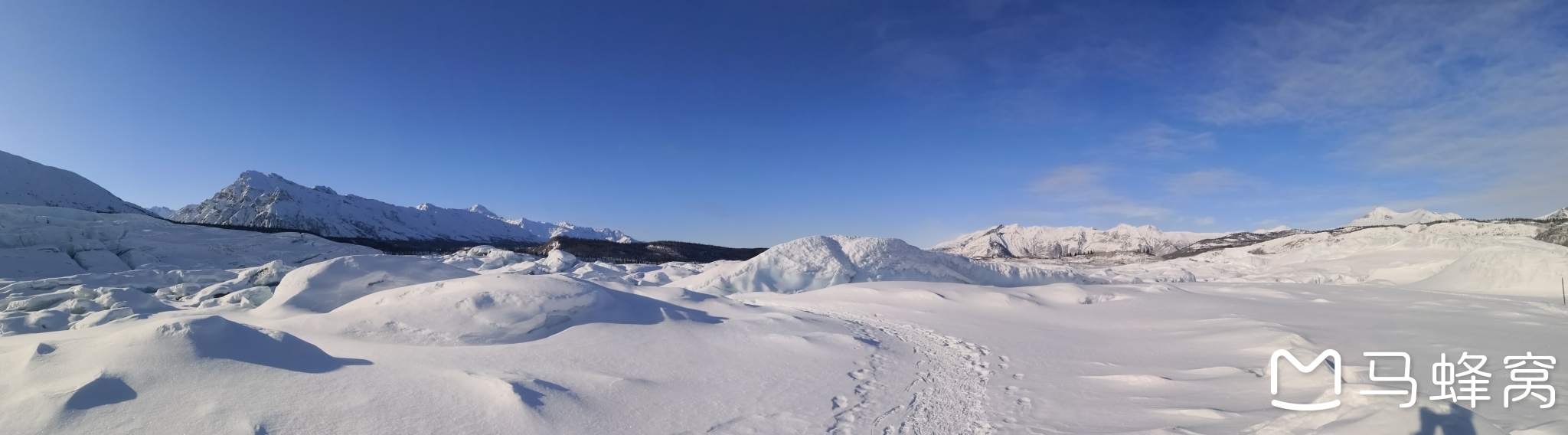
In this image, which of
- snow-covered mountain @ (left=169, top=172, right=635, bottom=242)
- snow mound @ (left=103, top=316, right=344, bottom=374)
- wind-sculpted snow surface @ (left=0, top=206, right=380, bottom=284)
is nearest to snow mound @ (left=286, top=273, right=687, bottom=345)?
snow mound @ (left=103, top=316, right=344, bottom=374)

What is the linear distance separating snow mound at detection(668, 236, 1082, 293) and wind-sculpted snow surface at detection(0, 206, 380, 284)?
18.0 metres

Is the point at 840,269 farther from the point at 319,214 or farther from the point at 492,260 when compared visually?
the point at 319,214

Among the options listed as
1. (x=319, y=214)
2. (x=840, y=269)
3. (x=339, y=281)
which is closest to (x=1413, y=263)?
(x=840, y=269)

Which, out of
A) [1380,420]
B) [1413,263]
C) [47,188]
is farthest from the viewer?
[47,188]

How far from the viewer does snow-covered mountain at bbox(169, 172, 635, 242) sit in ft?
385

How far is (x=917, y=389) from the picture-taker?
22.1 feet

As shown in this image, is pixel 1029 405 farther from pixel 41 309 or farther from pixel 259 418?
pixel 41 309

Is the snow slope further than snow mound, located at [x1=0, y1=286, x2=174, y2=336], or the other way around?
snow mound, located at [x1=0, y1=286, x2=174, y2=336]

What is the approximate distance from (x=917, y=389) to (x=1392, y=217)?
198 metres

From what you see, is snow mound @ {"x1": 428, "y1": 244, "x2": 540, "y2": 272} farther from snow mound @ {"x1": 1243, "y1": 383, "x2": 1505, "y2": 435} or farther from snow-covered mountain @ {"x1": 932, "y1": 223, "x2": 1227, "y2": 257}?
snow-covered mountain @ {"x1": 932, "y1": 223, "x2": 1227, "y2": 257}

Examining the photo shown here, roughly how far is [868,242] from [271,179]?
176545mm

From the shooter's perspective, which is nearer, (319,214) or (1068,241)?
(319,214)

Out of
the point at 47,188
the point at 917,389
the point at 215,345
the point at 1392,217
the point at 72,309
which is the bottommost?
the point at 72,309

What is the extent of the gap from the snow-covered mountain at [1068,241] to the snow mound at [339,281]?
124 metres
